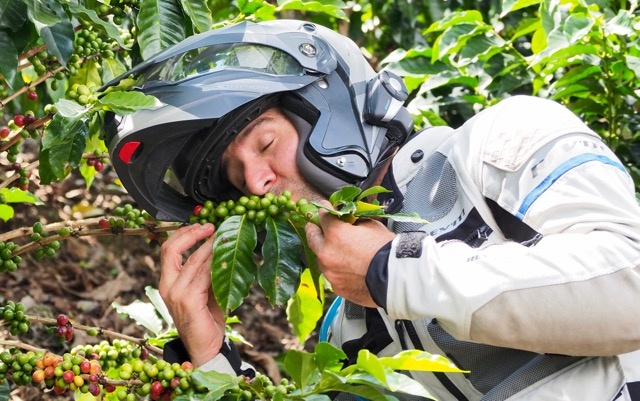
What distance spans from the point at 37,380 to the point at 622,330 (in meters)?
1.36

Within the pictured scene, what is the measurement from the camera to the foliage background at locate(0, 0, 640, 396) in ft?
8.25

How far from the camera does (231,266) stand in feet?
7.95

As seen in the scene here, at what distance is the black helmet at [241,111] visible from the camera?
99.3 inches

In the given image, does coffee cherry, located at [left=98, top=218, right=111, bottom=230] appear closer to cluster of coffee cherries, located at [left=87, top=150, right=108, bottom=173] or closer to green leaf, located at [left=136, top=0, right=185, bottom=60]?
cluster of coffee cherries, located at [left=87, top=150, right=108, bottom=173]

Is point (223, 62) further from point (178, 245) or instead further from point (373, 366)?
point (373, 366)

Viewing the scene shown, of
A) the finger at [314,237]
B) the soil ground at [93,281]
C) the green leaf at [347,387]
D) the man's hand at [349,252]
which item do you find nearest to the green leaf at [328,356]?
the green leaf at [347,387]

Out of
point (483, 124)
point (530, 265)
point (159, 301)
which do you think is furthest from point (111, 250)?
point (530, 265)

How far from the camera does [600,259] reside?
2.11 metres

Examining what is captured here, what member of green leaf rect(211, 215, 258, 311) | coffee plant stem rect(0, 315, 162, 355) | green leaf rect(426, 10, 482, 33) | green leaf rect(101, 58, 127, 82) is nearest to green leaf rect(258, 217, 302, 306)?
green leaf rect(211, 215, 258, 311)

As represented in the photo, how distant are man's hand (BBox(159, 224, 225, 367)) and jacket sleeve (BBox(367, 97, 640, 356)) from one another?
1.95 ft

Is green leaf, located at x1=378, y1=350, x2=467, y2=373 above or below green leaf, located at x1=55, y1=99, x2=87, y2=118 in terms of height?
below

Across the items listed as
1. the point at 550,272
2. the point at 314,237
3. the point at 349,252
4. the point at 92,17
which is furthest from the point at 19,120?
the point at 550,272

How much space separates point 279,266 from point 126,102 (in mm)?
540

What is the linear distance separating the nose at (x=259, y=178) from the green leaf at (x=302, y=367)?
2.22 ft
